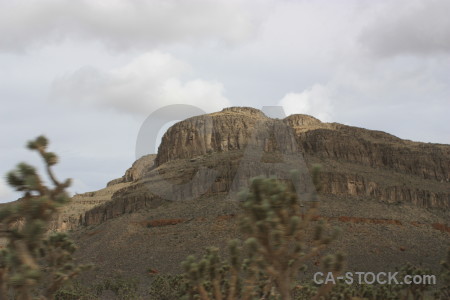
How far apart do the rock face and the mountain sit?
0.21m

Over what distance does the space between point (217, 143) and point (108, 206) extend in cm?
2276

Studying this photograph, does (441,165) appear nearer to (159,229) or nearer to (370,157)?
(370,157)

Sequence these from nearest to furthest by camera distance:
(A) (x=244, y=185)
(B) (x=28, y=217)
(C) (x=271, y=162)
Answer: (B) (x=28, y=217)
(A) (x=244, y=185)
(C) (x=271, y=162)

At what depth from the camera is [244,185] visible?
7119cm

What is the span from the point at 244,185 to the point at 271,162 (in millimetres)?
8548

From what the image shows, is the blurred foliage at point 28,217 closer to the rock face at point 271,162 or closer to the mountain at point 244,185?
the mountain at point 244,185

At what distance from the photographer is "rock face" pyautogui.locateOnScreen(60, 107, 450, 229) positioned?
75.8 meters

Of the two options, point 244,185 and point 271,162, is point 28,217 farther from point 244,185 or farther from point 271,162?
point 271,162

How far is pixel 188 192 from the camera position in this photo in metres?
73.1

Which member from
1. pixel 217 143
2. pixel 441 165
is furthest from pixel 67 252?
pixel 441 165

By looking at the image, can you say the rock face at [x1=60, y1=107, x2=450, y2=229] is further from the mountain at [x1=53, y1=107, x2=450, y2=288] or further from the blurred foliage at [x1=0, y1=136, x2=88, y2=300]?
the blurred foliage at [x1=0, y1=136, x2=88, y2=300]

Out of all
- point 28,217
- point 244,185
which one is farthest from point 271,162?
point 28,217

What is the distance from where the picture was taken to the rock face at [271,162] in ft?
249

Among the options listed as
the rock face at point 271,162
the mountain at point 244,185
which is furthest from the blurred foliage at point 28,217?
the rock face at point 271,162
